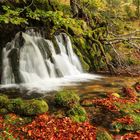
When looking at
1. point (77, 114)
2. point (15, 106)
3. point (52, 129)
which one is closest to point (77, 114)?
point (77, 114)

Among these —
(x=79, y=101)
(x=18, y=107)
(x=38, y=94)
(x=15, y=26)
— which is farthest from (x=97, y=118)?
(x=15, y=26)

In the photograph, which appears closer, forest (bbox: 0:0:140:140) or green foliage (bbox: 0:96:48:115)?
forest (bbox: 0:0:140:140)

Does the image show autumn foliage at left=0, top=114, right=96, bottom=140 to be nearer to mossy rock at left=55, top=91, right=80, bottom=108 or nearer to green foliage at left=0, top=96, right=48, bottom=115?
green foliage at left=0, top=96, right=48, bottom=115

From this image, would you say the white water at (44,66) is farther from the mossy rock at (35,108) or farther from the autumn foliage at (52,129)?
the autumn foliage at (52,129)

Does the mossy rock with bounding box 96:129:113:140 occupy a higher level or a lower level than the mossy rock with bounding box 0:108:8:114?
lower

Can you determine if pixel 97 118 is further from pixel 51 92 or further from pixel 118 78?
pixel 118 78

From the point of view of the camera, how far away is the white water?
13.4m

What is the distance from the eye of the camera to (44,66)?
49.1 feet

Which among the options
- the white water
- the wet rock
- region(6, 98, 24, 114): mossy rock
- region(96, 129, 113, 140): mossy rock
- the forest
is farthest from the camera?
the wet rock

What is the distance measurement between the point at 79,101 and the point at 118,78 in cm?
557

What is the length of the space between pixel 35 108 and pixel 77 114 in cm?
134

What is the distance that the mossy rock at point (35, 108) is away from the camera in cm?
851

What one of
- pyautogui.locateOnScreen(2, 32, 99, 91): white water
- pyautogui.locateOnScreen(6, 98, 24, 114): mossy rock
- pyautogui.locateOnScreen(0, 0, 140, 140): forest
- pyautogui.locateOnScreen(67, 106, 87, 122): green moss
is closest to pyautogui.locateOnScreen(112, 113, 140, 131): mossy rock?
pyautogui.locateOnScreen(0, 0, 140, 140): forest

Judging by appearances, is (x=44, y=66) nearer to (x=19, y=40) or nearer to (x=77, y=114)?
(x=19, y=40)
